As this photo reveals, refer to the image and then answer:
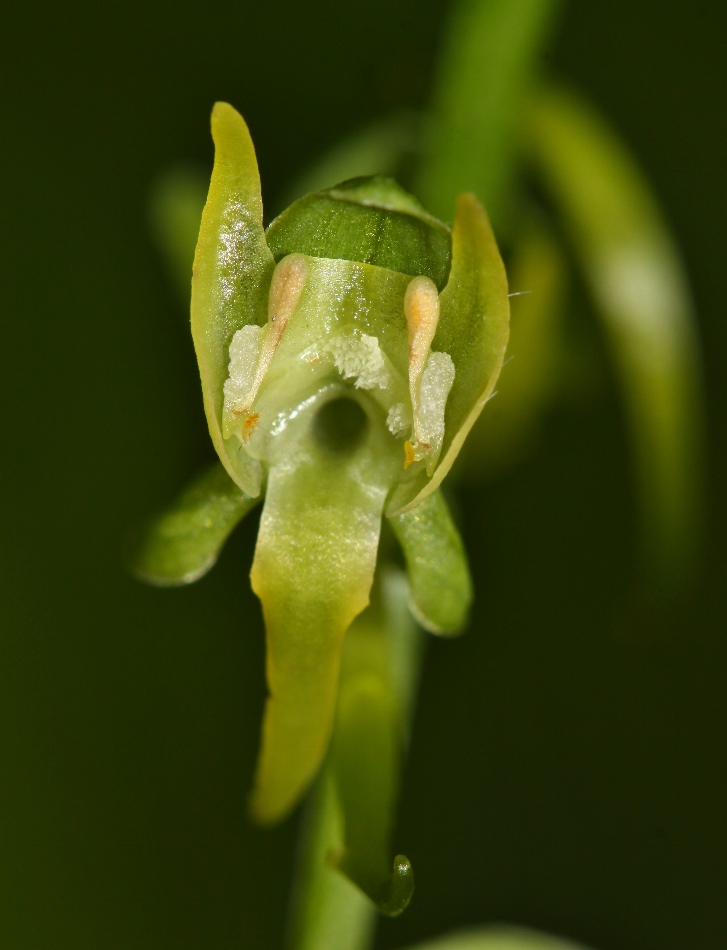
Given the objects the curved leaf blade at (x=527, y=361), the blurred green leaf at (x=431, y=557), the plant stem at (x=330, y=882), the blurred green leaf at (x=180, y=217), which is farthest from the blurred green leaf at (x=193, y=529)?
the blurred green leaf at (x=180, y=217)

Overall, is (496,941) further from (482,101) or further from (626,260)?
(482,101)

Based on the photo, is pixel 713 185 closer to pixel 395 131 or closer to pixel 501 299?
pixel 395 131

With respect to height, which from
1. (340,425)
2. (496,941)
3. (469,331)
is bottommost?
(496,941)

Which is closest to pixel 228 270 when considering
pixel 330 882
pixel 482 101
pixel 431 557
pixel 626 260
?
pixel 431 557

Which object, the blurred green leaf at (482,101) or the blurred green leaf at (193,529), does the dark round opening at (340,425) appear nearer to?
the blurred green leaf at (193,529)

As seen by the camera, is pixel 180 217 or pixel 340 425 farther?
pixel 180 217

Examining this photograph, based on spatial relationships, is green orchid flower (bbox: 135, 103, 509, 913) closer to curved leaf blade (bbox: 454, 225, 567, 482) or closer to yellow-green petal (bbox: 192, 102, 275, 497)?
yellow-green petal (bbox: 192, 102, 275, 497)

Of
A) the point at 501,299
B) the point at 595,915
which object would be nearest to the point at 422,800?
the point at 595,915
